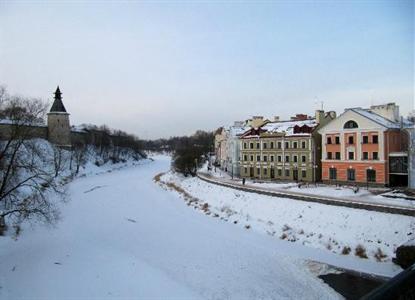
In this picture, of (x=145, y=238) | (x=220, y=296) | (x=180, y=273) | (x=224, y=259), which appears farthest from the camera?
(x=145, y=238)

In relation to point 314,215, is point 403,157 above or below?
above

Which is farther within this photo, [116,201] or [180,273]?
[116,201]

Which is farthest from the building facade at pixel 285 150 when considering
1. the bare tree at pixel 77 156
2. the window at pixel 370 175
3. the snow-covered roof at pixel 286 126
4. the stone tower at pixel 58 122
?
the stone tower at pixel 58 122

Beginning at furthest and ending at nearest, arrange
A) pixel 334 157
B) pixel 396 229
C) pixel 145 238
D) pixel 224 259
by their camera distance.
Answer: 1. pixel 334 157
2. pixel 145 238
3. pixel 396 229
4. pixel 224 259

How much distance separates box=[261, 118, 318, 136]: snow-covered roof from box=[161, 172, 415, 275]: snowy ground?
12649mm

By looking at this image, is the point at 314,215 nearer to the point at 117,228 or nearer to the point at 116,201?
the point at 117,228

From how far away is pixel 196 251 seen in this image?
760 inches

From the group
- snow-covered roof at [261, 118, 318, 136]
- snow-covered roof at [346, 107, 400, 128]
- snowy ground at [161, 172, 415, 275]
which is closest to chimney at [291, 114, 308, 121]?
snow-covered roof at [261, 118, 318, 136]

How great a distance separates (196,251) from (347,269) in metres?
7.94

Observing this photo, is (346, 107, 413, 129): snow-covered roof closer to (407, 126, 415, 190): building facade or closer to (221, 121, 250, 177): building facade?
(407, 126, 415, 190): building facade

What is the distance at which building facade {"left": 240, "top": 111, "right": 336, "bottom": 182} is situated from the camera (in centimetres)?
→ 3850

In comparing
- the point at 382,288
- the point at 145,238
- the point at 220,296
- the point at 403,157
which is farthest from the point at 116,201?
the point at 382,288

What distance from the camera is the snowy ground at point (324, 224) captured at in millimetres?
18250

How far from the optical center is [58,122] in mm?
67125
